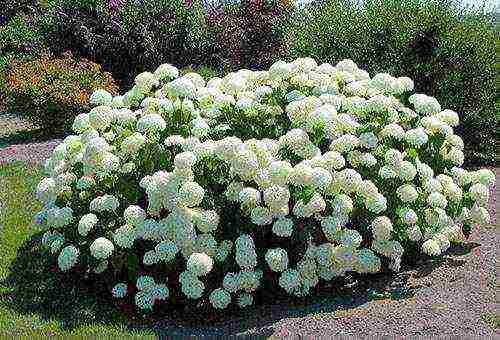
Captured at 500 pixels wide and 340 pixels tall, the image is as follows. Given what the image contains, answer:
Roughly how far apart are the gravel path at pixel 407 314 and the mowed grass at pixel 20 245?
1.36 ft

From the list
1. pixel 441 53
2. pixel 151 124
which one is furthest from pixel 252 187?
pixel 441 53

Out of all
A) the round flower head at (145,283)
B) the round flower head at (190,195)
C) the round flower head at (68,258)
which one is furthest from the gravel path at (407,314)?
the round flower head at (190,195)

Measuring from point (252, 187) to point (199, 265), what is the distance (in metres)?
0.64

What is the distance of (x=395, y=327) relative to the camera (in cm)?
489

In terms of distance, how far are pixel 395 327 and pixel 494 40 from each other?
585cm

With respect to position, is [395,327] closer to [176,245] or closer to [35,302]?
[176,245]

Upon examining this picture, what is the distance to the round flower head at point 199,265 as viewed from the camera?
4.95 metres

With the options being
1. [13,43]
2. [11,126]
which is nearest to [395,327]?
[11,126]

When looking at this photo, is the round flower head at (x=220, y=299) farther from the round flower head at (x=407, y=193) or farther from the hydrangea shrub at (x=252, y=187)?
the round flower head at (x=407, y=193)

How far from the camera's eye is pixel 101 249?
16.8 feet

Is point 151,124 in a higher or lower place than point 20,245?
higher

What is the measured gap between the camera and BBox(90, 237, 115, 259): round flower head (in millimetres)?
5117

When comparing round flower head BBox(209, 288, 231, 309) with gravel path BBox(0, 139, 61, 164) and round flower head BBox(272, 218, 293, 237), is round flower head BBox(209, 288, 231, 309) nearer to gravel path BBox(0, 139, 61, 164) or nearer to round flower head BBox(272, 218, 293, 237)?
round flower head BBox(272, 218, 293, 237)

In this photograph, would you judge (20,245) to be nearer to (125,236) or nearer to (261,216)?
(125,236)
